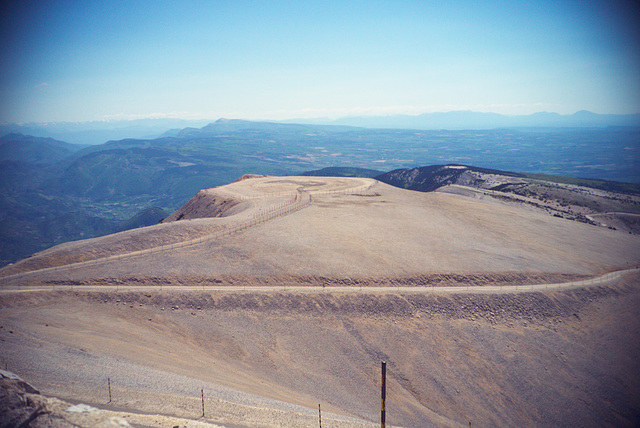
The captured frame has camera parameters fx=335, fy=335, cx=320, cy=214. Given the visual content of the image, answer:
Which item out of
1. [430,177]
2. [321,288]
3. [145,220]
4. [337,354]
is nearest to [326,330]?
[337,354]

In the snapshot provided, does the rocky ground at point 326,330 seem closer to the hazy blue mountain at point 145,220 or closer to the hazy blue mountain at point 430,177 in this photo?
the hazy blue mountain at point 430,177

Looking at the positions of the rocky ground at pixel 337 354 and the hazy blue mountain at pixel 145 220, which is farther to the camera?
the hazy blue mountain at pixel 145 220

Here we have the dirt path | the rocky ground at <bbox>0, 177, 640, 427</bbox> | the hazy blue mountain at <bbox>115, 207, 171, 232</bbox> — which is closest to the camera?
the rocky ground at <bbox>0, 177, 640, 427</bbox>

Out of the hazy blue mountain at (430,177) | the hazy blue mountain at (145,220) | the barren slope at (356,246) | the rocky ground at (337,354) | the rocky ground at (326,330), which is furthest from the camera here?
the hazy blue mountain at (145,220)

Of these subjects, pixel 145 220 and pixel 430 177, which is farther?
pixel 145 220

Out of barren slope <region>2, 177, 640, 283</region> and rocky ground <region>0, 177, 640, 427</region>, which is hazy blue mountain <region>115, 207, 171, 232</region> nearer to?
barren slope <region>2, 177, 640, 283</region>

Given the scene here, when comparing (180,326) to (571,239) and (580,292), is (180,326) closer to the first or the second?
(580,292)

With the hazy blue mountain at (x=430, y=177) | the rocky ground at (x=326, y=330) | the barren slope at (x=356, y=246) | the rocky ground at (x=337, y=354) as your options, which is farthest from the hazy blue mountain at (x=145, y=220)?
the rocky ground at (x=337, y=354)

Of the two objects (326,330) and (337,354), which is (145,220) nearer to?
(326,330)

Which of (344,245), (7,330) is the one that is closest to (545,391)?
(344,245)

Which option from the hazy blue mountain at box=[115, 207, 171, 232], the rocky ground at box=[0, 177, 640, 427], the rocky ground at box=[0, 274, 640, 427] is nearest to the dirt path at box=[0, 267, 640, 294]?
the rocky ground at box=[0, 177, 640, 427]

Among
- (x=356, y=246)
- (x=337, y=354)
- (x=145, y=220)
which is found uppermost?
(x=356, y=246)
